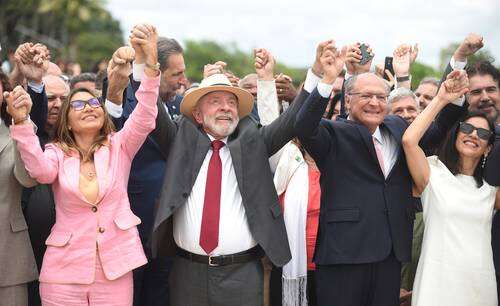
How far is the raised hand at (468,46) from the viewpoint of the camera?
5281mm

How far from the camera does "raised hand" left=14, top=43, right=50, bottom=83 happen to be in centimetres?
507

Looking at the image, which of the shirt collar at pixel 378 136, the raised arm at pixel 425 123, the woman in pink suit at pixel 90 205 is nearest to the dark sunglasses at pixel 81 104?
the woman in pink suit at pixel 90 205

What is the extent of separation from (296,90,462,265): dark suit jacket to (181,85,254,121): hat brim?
58 cm

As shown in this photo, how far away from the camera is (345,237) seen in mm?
5016

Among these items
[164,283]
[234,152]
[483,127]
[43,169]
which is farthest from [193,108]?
[483,127]

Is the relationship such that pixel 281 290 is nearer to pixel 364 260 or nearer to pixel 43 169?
pixel 364 260

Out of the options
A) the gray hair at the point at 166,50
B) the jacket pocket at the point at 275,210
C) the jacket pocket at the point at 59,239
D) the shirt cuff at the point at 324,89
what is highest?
the gray hair at the point at 166,50

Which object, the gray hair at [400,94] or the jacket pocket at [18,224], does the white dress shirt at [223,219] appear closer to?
the jacket pocket at [18,224]

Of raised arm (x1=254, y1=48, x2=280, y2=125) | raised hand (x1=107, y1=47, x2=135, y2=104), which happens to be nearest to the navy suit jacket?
raised hand (x1=107, y1=47, x2=135, y2=104)

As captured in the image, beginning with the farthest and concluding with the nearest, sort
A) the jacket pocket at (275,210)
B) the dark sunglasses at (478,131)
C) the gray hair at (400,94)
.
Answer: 1. the gray hair at (400,94)
2. the dark sunglasses at (478,131)
3. the jacket pocket at (275,210)

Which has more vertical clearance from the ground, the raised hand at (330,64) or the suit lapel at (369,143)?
the raised hand at (330,64)

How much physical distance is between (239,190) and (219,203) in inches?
6.8

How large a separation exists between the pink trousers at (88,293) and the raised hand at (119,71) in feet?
4.28

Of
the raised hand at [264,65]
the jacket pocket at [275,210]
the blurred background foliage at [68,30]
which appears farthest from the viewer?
the blurred background foliage at [68,30]
